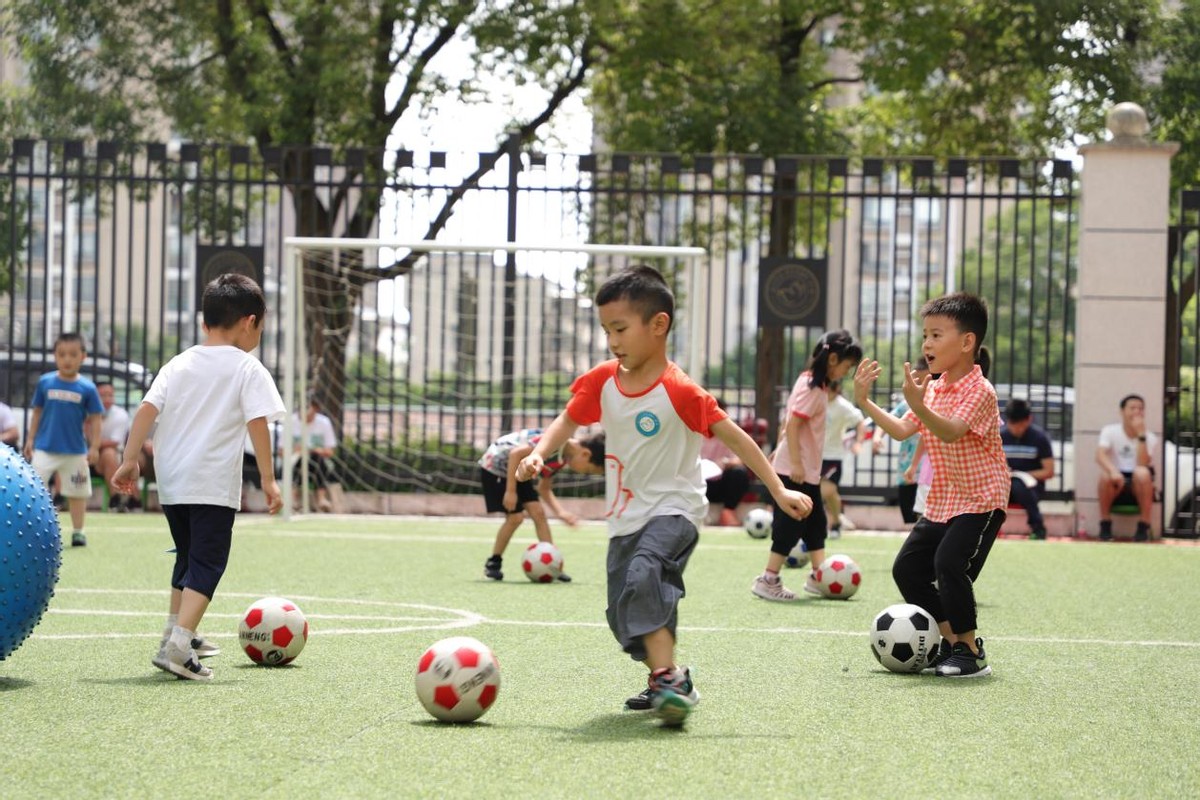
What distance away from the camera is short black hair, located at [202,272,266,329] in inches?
271

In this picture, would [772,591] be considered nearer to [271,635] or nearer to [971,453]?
[971,453]

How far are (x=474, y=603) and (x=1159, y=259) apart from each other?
10.3 m

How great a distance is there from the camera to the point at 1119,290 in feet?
56.3

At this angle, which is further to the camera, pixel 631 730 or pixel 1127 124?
pixel 1127 124

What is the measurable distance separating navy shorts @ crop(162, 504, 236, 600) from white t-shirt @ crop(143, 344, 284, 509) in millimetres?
51

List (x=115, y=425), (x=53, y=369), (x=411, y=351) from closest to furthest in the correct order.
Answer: (x=53, y=369), (x=115, y=425), (x=411, y=351)

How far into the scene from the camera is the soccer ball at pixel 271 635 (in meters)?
6.78

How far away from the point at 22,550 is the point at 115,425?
12.1m

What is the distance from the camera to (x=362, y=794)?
4.34 meters

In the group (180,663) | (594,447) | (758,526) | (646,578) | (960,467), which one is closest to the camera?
(646,578)

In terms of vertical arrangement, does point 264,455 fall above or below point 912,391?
below

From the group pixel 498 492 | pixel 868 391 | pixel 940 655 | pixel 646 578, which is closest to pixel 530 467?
pixel 646 578

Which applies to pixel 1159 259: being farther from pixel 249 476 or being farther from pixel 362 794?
pixel 362 794

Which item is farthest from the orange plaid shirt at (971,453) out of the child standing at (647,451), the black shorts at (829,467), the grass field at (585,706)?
the black shorts at (829,467)
